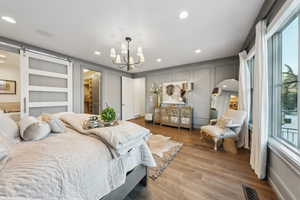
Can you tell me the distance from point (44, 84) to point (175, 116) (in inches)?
173

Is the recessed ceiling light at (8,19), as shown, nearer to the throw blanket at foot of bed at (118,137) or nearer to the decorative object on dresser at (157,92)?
the throw blanket at foot of bed at (118,137)

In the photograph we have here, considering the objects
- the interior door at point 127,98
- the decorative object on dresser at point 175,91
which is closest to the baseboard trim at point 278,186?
the decorative object on dresser at point 175,91

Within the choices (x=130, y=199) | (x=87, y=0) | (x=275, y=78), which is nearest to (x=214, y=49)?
(x=275, y=78)

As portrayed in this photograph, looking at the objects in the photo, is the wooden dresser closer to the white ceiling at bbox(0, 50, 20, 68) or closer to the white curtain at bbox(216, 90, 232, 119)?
the white curtain at bbox(216, 90, 232, 119)

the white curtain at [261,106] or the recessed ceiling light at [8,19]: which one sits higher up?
the recessed ceiling light at [8,19]

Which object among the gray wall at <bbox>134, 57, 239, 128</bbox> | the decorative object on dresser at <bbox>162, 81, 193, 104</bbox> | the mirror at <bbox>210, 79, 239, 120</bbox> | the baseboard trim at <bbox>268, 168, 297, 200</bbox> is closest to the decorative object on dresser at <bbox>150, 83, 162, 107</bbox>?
the decorative object on dresser at <bbox>162, 81, 193, 104</bbox>

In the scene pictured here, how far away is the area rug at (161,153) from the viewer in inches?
72.8

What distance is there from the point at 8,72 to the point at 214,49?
21.8ft

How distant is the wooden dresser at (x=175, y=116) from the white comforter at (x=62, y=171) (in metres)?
3.53

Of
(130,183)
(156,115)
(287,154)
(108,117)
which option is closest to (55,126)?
(108,117)

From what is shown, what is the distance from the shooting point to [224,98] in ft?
12.0

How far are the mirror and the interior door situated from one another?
3829mm

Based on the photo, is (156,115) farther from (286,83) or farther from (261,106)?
(286,83)

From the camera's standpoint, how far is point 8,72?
3.76 meters
